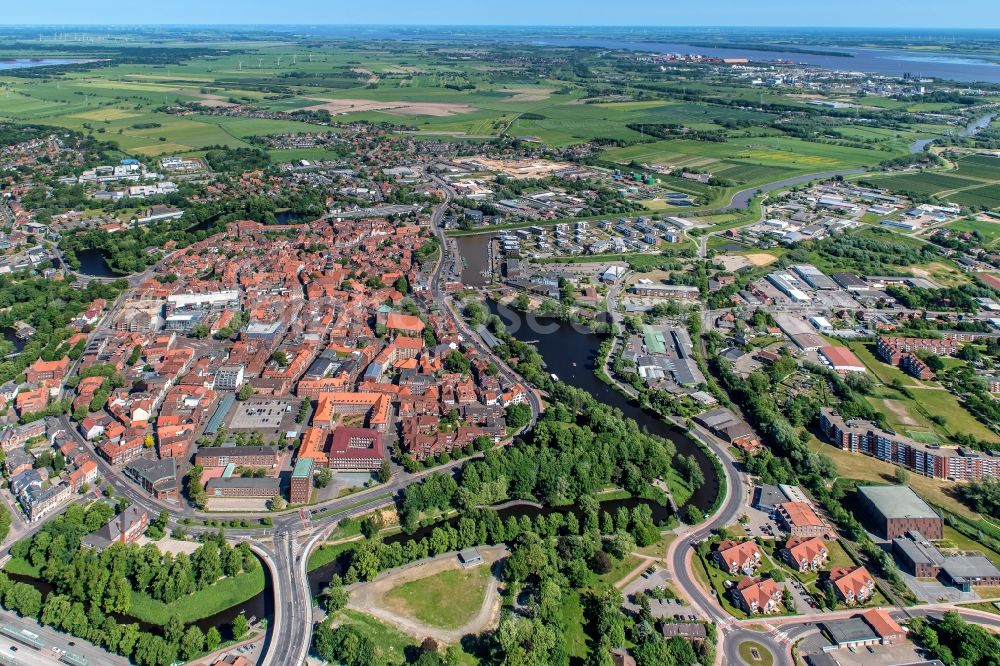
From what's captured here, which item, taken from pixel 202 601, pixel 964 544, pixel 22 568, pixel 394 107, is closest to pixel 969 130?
pixel 394 107

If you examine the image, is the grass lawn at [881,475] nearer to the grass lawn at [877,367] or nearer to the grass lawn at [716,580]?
the grass lawn at [877,367]

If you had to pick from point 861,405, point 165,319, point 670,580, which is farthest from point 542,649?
point 165,319

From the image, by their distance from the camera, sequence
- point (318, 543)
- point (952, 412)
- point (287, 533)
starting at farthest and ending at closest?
point (952, 412)
point (287, 533)
point (318, 543)

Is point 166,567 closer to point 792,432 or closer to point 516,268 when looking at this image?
point 792,432

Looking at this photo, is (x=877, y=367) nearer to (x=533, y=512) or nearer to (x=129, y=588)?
(x=533, y=512)

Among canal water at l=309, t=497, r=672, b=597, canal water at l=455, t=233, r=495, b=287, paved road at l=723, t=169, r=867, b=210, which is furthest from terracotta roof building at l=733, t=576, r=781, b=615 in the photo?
paved road at l=723, t=169, r=867, b=210

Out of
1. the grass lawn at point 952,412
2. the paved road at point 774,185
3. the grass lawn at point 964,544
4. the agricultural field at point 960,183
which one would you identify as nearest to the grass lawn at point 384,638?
the grass lawn at point 964,544
